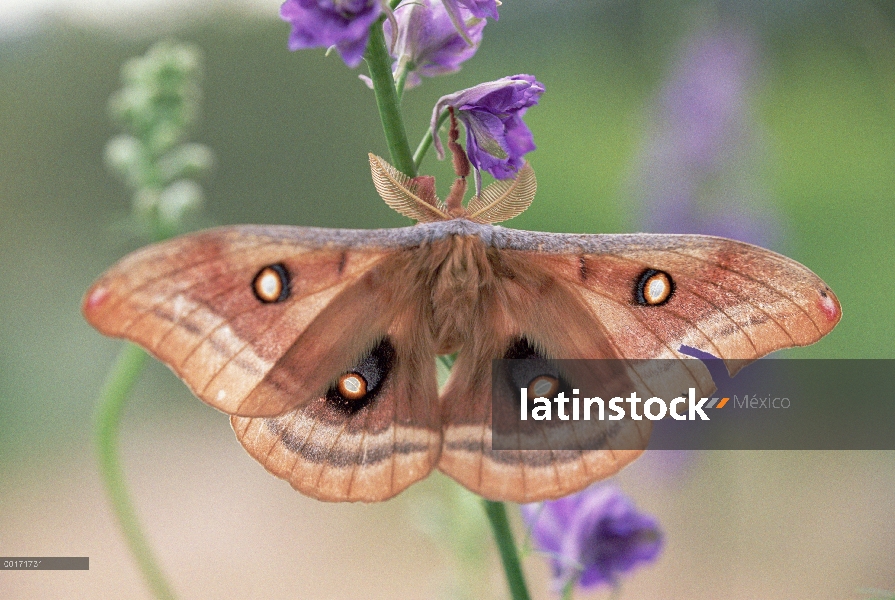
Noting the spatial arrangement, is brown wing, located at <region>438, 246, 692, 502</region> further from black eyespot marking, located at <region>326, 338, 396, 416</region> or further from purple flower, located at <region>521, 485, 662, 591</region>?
purple flower, located at <region>521, 485, 662, 591</region>

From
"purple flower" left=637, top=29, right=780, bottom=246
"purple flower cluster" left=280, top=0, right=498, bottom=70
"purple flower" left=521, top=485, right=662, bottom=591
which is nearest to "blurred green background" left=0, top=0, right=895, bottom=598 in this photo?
"purple flower" left=637, top=29, right=780, bottom=246

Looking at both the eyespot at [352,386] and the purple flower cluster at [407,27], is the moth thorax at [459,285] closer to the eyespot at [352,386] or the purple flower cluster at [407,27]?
the eyespot at [352,386]

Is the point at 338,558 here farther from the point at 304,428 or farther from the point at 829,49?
the point at 829,49

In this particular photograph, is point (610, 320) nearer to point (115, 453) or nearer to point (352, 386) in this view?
point (352, 386)

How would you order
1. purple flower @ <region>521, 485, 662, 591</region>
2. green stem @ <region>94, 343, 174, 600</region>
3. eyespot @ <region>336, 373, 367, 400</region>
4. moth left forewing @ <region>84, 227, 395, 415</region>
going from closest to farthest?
moth left forewing @ <region>84, 227, 395, 415</region>
eyespot @ <region>336, 373, 367, 400</region>
purple flower @ <region>521, 485, 662, 591</region>
green stem @ <region>94, 343, 174, 600</region>

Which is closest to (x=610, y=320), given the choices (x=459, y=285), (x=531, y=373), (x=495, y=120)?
(x=531, y=373)

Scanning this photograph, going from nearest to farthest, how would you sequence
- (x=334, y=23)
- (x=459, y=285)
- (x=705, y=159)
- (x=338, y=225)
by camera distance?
(x=334, y=23) → (x=459, y=285) → (x=705, y=159) → (x=338, y=225)

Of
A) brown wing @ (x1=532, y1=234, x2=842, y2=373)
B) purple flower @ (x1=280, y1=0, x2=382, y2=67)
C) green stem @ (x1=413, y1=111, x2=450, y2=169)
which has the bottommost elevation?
brown wing @ (x1=532, y1=234, x2=842, y2=373)
